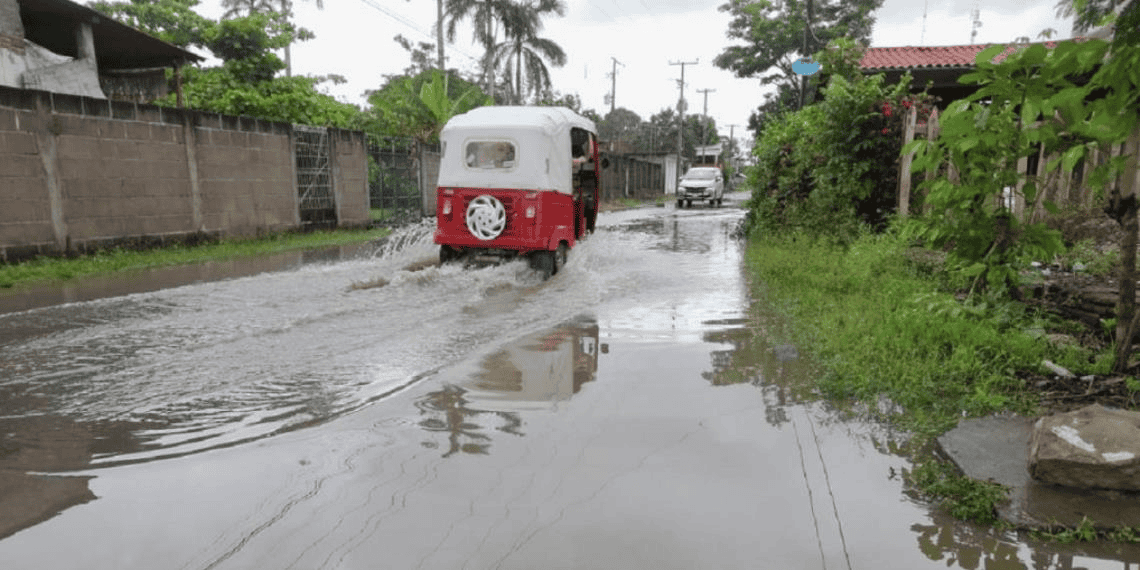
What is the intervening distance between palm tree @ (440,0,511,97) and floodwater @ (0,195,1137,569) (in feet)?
90.2

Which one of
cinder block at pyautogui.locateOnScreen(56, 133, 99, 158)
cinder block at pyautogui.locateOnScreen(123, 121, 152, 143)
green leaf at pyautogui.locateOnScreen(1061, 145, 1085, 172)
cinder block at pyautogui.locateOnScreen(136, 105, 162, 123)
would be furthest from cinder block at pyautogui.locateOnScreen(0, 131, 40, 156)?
green leaf at pyautogui.locateOnScreen(1061, 145, 1085, 172)

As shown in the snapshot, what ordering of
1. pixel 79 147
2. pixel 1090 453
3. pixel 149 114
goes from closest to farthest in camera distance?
pixel 1090 453
pixel 79 147
pixel 149 114

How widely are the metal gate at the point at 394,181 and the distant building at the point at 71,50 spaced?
196 inches

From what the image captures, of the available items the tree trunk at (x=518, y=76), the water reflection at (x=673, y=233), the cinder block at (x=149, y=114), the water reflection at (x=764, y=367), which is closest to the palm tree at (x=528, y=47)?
the tree trunk at (x=518, y=76)

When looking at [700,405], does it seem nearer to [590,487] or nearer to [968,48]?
[590,487]

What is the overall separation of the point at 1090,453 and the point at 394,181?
18.7m

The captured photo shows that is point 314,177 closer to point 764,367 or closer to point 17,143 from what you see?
point 17,143

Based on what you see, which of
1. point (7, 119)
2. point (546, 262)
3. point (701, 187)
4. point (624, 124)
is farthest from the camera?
point (624, 124)

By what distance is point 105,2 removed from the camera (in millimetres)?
27266

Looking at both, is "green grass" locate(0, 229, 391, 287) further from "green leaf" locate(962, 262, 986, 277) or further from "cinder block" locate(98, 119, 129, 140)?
"green leaf" locate(962, 262, 986, 277)

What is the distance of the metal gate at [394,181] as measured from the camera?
19031mm

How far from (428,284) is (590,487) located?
236 inches

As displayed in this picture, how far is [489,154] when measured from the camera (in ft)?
31.7

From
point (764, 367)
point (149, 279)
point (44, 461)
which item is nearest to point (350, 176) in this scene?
point (149, 279)
